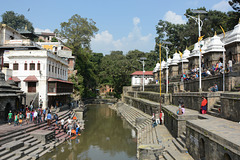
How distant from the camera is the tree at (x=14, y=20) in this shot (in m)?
96.4

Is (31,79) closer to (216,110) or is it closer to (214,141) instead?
(216,110)

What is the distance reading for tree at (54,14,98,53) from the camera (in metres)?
47.1

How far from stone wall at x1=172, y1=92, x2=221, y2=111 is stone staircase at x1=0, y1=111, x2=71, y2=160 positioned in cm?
1127

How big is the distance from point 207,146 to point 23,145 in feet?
39.8

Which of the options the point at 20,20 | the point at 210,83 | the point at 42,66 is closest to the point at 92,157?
the point at 210,83

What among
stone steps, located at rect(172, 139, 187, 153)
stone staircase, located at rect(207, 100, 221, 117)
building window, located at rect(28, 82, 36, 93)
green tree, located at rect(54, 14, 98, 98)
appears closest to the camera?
stone steps, located at rect(172, 139, 187, 153)

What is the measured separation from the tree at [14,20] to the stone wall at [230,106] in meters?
98.1

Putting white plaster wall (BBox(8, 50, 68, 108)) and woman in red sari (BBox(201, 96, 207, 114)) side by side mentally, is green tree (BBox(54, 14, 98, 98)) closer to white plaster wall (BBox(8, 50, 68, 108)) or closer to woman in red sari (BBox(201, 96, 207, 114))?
white plaster wall (BBox(8, 50, 68, 108))

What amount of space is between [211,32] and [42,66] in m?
41.9

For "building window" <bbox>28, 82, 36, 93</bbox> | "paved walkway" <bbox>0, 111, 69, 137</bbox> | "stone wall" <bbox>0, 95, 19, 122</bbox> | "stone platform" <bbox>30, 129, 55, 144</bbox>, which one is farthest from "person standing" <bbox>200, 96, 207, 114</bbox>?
"building window" <bbox>28, 82, 36, 93</bbox>

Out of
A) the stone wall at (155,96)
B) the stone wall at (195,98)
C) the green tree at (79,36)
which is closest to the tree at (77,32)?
the green tree at (79,36)

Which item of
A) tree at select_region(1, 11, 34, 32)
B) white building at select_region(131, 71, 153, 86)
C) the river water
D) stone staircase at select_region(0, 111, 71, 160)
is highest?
tree at select_region(1, 11, 34, 32)

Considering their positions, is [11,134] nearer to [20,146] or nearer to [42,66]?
[20,146]

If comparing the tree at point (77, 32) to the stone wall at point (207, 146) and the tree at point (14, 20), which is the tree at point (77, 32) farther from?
the tree at point (14, 20)
